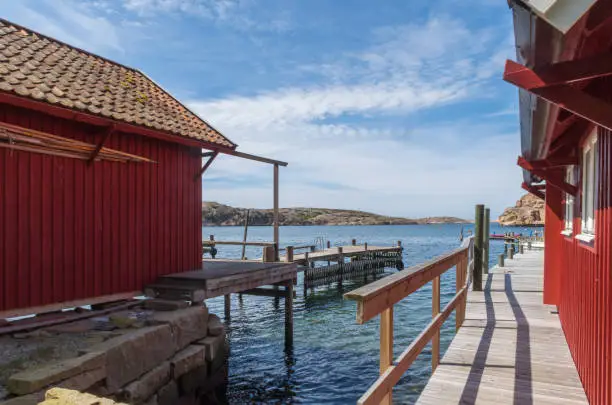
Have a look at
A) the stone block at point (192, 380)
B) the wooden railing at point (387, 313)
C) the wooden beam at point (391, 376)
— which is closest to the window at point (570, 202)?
the wooden railing at point (387, 313)

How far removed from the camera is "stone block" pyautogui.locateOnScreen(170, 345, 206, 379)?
6758mm

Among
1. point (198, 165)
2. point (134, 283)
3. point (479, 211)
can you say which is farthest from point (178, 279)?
point (479, 211)

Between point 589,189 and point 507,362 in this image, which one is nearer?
point 589,189

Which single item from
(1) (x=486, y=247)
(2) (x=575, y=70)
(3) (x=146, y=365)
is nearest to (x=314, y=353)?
(3) (x=146, y=365)

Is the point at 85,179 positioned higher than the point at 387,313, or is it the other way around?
the point at 85,179

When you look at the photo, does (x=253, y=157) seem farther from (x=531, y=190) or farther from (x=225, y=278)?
(x=531, y=190)

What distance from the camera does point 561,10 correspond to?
1.54 m

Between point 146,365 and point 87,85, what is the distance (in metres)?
5.05

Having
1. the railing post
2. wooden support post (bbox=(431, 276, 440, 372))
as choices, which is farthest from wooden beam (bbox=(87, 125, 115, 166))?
the railing post

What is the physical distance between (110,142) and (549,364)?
719cm

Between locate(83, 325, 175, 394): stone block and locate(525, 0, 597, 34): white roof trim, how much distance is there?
533cm

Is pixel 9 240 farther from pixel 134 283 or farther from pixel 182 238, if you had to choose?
pixel 182 238

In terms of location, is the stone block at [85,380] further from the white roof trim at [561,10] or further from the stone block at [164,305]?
the white roof trim at [561,10]

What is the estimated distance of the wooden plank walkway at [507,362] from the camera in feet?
13.8
